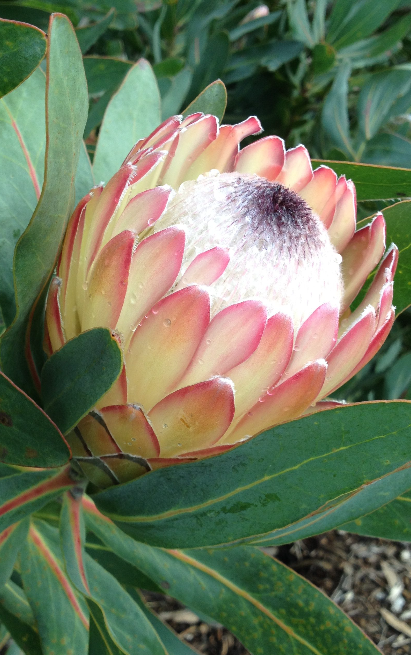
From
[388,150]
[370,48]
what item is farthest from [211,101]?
[370,48]

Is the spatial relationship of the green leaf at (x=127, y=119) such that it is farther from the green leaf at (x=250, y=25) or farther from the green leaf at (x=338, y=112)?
the green leaf at (x=250, y=25)

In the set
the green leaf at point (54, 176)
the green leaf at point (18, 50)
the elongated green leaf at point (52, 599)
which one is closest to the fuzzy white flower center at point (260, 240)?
the green leaf at point (54, 176)

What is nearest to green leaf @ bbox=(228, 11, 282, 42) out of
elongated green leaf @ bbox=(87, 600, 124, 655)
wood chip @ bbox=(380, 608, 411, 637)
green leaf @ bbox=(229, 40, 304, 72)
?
green leaf @ bbox=(229, 40, 304, 72)

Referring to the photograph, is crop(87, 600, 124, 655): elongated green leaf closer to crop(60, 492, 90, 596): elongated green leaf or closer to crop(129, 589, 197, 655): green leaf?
crop(60, 492, 90, 596): elongated green leaf

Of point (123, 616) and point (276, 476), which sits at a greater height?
point (276, 476)

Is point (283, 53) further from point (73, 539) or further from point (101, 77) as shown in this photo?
point (73, 539)

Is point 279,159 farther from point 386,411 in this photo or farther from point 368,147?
point 368,147

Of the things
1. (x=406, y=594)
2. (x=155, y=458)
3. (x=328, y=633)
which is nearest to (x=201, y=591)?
(x=328, y=633)
